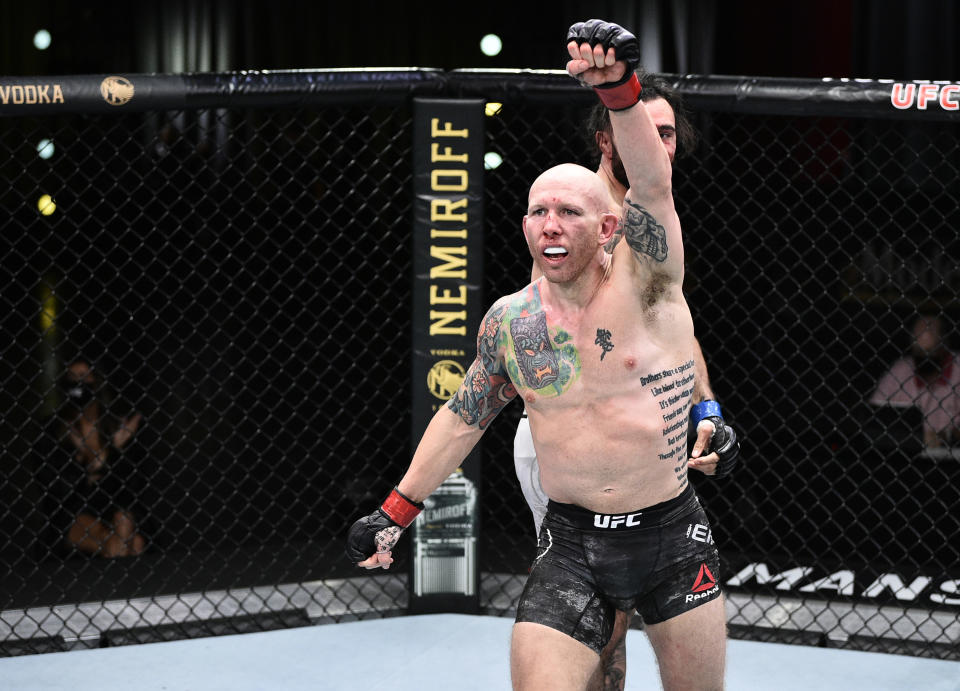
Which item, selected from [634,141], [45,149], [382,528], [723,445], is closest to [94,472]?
[45,149]

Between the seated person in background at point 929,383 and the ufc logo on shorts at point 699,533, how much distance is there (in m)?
2.25

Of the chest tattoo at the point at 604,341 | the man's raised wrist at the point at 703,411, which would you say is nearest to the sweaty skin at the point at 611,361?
the chest tattoo at the point at 604,341

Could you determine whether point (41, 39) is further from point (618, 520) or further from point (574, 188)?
point (618, 520)

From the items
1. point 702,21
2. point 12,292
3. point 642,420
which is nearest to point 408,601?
Answer: point 642,420

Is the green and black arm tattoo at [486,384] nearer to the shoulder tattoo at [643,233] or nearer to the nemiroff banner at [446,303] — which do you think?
the shoulder tattoo at [643,233]

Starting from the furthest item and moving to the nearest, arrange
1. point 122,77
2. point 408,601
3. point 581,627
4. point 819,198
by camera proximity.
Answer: point 819,198, point 408,601, point 122,77, point 581,627

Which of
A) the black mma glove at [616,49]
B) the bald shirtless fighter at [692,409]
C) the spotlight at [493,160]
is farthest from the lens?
the spotlight at [493,160]

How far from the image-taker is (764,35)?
14.7 feet

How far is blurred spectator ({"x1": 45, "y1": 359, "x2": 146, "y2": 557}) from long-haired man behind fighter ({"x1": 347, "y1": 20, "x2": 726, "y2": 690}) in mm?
2622

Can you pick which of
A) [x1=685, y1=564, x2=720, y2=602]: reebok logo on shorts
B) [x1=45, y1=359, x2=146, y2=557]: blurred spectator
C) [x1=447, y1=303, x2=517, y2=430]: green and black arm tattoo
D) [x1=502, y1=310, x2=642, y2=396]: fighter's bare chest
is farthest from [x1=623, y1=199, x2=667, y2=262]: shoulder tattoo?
[x1=45, y1=359, x2=146, y2=557]: blurred spectator

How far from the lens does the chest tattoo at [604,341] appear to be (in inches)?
75.9

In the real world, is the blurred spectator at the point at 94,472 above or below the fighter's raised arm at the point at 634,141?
below

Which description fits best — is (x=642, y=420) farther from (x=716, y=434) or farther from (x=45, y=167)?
(x=45, y=167)

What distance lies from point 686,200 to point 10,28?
2797 mm
